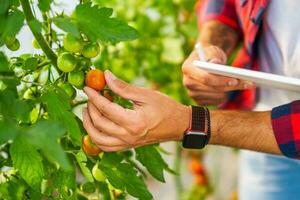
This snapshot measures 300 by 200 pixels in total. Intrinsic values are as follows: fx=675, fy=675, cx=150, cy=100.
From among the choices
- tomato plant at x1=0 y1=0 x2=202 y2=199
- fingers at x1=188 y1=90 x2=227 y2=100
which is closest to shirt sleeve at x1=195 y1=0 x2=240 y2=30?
fingers at x1=188 y1=90 x2=227 y2=100

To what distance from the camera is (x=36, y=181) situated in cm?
102

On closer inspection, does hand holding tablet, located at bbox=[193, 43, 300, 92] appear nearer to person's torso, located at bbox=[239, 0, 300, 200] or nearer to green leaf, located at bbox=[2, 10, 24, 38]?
person's torso, located at bbox=[239, 0, 300, 200]

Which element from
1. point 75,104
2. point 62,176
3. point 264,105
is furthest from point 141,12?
point 62,176

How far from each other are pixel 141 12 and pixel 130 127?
1.23 meters

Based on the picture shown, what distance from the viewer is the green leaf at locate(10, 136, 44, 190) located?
3.15 feet

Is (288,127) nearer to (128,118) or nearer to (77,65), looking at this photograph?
(128,118)

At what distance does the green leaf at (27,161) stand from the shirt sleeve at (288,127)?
50 cm

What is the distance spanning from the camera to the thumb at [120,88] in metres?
1.16

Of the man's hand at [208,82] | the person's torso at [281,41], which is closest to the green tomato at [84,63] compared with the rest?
the man's hand at [208,82]

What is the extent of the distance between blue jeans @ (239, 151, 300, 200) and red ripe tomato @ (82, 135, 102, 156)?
77cm

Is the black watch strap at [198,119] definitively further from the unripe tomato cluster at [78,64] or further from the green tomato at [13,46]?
the green tomato at [13,46]

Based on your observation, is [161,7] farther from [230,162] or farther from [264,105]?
[230,162]

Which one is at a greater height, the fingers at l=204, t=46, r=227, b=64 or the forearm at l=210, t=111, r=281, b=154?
the forearm at l=210, t=111, r=281, b=154

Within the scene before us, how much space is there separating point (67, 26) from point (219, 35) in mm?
988
